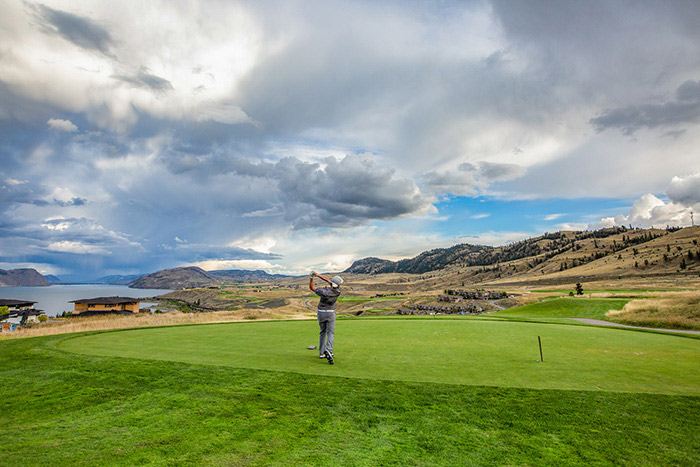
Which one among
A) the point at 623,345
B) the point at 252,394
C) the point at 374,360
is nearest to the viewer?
the point at 252,394

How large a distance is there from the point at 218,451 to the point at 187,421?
4.37 ft

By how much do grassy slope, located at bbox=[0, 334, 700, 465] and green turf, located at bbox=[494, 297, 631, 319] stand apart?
108 feet

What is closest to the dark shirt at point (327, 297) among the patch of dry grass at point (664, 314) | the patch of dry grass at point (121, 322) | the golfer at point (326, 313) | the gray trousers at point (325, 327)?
the golfer at point (326, 313)

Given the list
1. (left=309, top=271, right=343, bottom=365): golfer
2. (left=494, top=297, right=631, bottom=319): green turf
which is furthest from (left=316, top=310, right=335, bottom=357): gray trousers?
(left=494, top=297, right=631, bottom=319): green turf

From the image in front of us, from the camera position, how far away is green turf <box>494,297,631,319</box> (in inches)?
1389

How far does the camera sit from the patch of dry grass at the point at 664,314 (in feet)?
74.2

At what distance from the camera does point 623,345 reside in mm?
12359

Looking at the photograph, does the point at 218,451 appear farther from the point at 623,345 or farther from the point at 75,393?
the point at 623,345

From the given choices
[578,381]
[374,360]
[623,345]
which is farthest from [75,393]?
[623,345]

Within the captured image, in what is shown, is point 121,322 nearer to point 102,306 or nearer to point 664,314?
point 664,314

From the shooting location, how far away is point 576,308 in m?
38.0

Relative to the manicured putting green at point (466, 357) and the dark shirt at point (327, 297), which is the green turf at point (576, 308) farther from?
the dark shirt at point (327, 297)

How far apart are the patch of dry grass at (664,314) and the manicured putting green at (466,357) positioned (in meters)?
13.4

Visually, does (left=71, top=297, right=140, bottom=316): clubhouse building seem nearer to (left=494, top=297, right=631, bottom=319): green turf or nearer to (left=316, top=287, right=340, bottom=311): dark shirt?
(left=316, top=287, right=340, bottom=311): dark shirt
